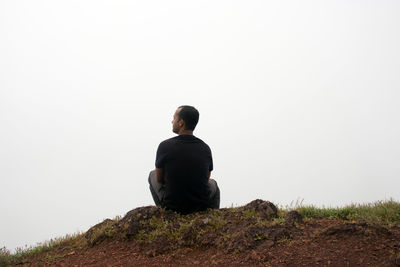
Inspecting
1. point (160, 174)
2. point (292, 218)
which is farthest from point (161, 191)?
point (292, 218)

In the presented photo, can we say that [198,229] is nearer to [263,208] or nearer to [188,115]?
[263,208]

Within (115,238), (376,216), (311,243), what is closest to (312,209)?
(376,216)

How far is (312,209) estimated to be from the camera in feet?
27.3

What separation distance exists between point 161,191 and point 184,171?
83 cm

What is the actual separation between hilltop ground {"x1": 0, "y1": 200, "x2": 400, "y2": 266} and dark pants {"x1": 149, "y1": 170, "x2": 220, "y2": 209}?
41cm

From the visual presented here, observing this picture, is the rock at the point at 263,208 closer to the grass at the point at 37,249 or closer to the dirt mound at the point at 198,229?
the dirt mound at the point at 198,229

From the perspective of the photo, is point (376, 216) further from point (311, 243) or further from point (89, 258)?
point (89, 258)

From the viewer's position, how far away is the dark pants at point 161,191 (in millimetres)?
7894

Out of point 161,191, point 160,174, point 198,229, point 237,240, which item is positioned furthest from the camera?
point 161,191

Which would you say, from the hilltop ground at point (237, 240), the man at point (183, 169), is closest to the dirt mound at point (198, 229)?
the hilltop ground at point (237, 240)

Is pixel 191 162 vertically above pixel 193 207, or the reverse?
pixel 191 162

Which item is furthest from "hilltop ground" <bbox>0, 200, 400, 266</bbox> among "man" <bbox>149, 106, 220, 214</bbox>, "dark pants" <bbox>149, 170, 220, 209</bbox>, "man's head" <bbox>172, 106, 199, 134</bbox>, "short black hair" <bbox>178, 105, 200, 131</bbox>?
"short black hair" <bbox>178, 105, 200, 131</bbox>

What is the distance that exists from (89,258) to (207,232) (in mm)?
2296

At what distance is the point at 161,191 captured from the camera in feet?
25.8
